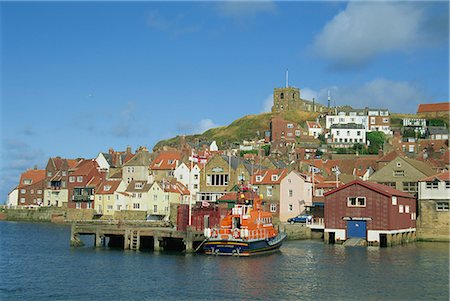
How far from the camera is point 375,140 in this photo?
140250 millimetres

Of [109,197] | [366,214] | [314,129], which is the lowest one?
[366,214]

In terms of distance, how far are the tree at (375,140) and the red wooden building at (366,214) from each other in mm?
68264

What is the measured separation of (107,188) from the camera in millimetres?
103062

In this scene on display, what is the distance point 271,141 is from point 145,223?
79778 millimetres

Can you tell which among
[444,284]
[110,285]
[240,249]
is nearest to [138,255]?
[240,249]

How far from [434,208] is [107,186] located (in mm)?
55404

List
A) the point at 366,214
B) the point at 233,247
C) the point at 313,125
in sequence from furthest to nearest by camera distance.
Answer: the point at 313,125 < the point at 366,214 < the point at 233,247

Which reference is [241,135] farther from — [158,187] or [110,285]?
[110,285]

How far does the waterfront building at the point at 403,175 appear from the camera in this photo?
74.3 meters

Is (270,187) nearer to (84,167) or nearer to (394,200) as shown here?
(394,200)

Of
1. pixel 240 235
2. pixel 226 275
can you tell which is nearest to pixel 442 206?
pixel 240 235

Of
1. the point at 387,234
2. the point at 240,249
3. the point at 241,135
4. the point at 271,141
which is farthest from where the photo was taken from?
the point at 241,135

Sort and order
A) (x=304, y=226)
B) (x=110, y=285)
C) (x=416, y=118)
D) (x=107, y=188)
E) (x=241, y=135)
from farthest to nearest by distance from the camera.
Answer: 1. (x=241, y=135)
2. (x=416, y=118)
3. (x=107, y=188)
4. (x=304, y=226)
5. (x=110, y=285)

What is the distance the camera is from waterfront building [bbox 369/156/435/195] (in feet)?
244
